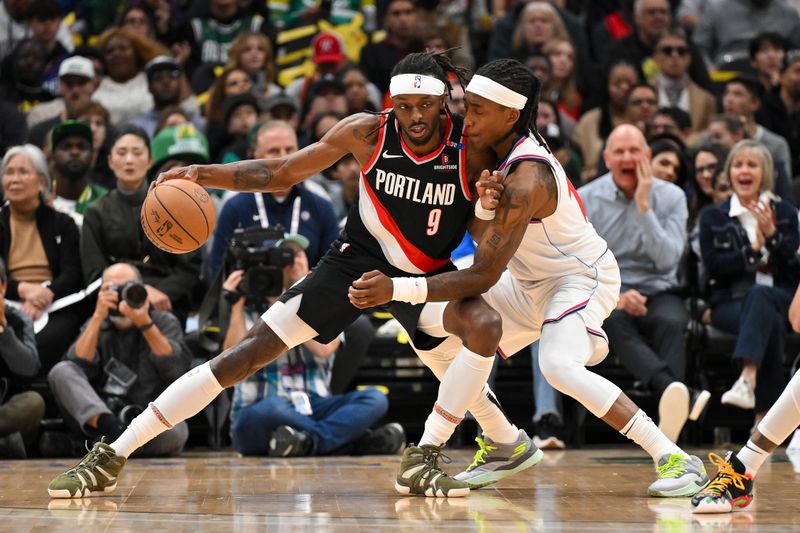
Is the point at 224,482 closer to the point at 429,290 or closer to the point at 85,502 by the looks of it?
the point at 85,502

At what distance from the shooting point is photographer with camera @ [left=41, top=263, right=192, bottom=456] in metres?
8.15

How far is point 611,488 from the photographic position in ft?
19.9

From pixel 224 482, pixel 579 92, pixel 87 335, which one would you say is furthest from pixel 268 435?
pixel 579 92

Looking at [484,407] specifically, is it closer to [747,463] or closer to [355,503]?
[355,503]

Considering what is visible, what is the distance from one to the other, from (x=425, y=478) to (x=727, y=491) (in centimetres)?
136

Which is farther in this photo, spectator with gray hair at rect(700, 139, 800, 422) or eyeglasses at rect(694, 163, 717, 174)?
eyeglasses at rect(694, 163, 717, 174)

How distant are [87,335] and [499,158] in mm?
3627

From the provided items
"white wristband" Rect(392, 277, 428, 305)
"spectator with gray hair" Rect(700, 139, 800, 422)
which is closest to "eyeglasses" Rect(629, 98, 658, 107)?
"spectator with gray hair" Rect(700, 139, 800, 422)

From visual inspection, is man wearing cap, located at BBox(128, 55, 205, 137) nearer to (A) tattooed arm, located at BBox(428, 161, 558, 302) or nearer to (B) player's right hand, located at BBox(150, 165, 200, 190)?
(B) player's right hand, located at BBox(150, 165, 200, 190)

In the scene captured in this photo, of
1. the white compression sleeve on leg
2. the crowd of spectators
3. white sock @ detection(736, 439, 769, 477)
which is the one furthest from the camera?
the crowd of spectators

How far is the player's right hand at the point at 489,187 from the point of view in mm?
5445

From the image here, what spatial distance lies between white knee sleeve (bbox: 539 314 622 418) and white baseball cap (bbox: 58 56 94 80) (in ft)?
22.2

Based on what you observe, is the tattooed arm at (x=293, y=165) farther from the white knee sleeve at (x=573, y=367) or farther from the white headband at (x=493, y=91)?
the white knee sleeve at (x=573, y=367)

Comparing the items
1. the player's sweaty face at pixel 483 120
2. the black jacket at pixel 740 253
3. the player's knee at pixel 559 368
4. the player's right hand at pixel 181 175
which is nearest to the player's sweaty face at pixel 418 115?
the player's sweaty face at pixel 483 120
